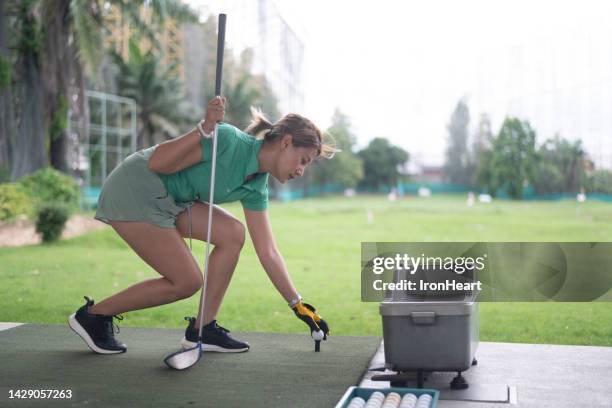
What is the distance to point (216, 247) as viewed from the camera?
9.76ft

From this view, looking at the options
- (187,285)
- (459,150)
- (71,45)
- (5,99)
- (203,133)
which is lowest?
Result: (187,285)

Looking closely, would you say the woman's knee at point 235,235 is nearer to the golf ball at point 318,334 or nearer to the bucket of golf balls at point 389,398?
the golf ball at point 318,334

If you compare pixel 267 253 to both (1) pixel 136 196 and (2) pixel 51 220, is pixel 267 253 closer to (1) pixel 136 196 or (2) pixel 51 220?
(1) pixel 136 196

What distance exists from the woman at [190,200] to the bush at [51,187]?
28.1 feet

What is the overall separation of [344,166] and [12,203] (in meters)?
22.5

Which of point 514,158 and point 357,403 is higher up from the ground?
point 514,158

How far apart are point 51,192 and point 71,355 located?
8828mm

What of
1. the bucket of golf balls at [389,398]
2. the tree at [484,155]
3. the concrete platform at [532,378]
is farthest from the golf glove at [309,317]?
the tree at [484,155]

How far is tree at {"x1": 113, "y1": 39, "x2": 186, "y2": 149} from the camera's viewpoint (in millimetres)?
26266

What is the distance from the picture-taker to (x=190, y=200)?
9.65 ft

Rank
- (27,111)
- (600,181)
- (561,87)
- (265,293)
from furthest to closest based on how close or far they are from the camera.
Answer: (561,87)
(600,181)
(27,111)
(265,293)

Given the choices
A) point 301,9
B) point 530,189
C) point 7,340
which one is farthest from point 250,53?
point 7,340

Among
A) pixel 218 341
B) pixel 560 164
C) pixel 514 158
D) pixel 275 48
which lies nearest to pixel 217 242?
pixel 218 341

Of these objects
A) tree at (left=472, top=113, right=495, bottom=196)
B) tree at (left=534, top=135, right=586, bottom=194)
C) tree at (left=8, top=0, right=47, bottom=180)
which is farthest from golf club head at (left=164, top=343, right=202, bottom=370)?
tree at (left=472, top=113, right=495, bottom=196)
